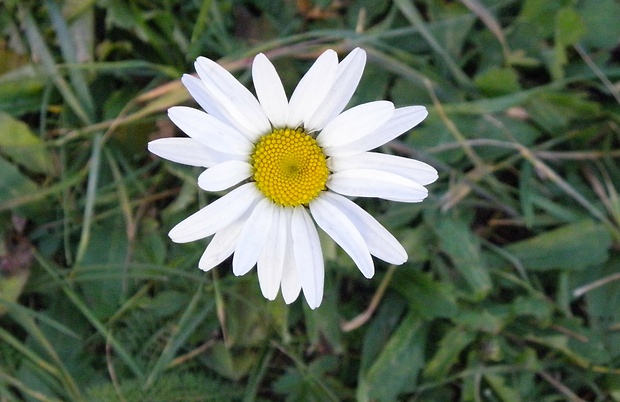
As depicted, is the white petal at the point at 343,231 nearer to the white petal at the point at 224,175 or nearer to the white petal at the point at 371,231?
the white petal at the point at 371,231

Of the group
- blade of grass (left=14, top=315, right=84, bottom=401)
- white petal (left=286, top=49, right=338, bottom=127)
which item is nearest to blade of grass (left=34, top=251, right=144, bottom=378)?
blade of grass (left=14, top=315, right=84, bottom=401)

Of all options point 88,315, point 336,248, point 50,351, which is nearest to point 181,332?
point 88,315

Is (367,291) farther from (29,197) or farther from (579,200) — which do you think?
(29,197)

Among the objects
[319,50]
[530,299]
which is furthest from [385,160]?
[530,299]

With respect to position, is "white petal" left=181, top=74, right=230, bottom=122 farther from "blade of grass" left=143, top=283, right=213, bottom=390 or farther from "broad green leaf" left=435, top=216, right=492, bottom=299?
"broad green leaf" left=435, top=216, right=492, bottom=299

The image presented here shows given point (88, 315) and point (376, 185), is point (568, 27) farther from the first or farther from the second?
point (88, 315)

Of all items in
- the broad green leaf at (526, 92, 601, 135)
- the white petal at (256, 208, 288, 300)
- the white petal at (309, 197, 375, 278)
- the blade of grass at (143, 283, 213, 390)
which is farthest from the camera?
the broad green leaf at (526, 92, 601, 135)
